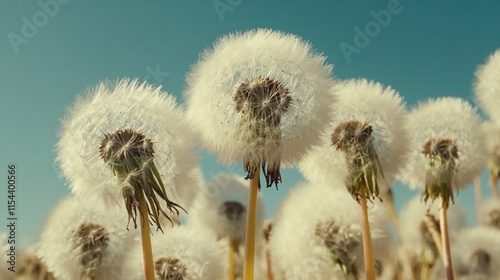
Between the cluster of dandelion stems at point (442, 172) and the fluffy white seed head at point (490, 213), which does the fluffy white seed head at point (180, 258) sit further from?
the fluffy white seed head at point (490, 213)

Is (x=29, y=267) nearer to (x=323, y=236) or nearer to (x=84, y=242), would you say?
(x=84, y=242)

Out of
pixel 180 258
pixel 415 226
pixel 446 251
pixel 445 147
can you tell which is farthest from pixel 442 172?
pixel 180 258

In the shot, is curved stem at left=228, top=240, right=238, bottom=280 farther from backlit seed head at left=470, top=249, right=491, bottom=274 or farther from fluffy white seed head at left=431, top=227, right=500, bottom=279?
backlit seed head at left=470, top=249, right=491, bottom=274

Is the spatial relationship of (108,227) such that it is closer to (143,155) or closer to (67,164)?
(67,164)

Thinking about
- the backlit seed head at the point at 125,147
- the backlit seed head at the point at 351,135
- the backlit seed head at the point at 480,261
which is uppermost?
the backlit seed head at the point at 351,135

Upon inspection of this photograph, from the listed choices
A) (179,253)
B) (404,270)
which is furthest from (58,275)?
(404,270)

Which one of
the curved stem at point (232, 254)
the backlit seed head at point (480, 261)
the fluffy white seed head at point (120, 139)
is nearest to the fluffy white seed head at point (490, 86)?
the backlit seed head at point (480, 261)

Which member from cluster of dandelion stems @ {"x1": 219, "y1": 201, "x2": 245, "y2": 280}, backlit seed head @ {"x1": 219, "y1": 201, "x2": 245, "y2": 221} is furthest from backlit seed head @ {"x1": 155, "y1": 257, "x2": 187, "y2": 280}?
backlit seed head @ {"x1": 219, "y1": 201, "x2": 245, "y2": 221}
